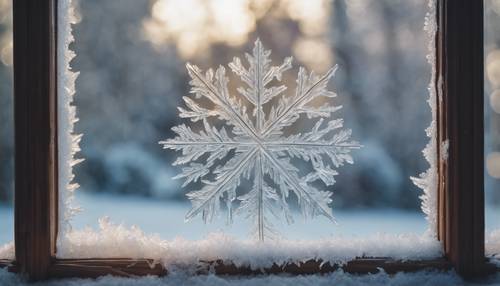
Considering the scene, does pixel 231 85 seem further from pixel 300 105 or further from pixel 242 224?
pixel 242 224

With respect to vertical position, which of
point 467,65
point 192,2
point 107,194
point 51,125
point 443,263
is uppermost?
point 192,2

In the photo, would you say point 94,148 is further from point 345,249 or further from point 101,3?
point 345,249

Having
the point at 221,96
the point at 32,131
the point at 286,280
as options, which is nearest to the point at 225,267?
the point at 286,280

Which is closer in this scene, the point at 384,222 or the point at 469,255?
the point at 469,255

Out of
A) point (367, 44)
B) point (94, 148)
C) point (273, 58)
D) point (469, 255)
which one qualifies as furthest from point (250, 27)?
point (469, 255)

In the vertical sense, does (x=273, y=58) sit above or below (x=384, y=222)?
above

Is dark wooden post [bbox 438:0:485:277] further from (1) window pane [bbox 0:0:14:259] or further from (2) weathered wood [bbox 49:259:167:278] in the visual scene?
(1) window pane [bbox 0:0:14:259]
